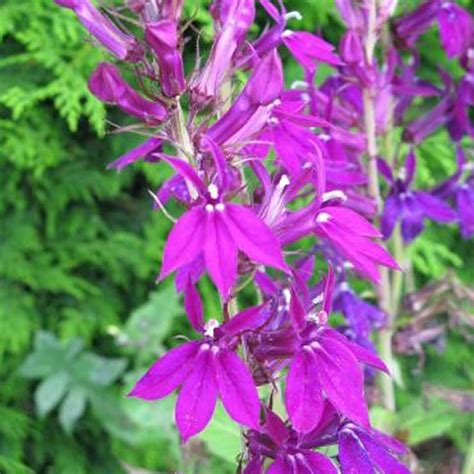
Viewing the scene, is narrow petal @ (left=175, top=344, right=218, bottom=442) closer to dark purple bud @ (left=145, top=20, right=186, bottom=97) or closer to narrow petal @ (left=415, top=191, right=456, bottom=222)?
dark purple bud @ (left=145, top=20, right=186, bottom=97)

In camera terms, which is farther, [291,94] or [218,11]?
[291,94]

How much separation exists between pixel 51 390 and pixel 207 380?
4.91ft

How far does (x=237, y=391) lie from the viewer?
3.34 feet

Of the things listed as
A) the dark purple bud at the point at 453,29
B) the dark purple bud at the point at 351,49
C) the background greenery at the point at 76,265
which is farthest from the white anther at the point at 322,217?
the background greenery at the point at 76,265

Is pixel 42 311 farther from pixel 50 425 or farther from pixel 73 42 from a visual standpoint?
pixel 73 42

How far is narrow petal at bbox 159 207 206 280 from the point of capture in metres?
0.94

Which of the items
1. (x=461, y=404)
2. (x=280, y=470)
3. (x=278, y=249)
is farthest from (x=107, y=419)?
(x=278, y=249)

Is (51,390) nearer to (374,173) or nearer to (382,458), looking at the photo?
(374,173)

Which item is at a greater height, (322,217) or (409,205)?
(322,217)

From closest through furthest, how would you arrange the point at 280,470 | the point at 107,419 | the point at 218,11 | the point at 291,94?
1. the point at 280,470
2. the point at 218,11
3. the point at 291,94
4. the point at 107,419

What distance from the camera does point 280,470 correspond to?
1074 millimetres

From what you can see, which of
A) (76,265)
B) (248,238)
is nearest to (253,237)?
(248,238)

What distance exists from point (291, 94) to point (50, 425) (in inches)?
66.3

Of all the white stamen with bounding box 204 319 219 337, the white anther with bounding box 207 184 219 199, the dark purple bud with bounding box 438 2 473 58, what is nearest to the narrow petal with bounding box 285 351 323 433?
the white stamen with bounding box 204 319 219 337
